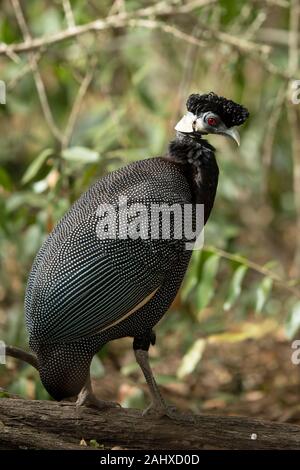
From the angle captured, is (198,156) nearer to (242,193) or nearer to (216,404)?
(216,404)

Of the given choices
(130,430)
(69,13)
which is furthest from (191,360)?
(69,13)

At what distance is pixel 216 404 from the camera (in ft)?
18.2

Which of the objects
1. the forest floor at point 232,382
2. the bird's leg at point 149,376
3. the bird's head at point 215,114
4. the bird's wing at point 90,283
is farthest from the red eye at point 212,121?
the forest floor at point 232,382

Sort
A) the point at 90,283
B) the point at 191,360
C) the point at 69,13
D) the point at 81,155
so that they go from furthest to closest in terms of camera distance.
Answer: the point at 69,13 → the point at 191,360 → the point at 81,155 → the point at 90,283

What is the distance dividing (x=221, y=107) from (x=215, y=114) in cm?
4

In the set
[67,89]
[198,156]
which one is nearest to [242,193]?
[67,89]

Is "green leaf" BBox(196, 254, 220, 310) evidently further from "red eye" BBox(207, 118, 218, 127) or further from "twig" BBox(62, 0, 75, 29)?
"twig" BBox(62, 0, 75, 29)

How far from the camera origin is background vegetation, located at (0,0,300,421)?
16.4 ft

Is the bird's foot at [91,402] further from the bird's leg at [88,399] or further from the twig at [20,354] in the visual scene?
the twig at [20,354]

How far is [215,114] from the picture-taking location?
3.55m

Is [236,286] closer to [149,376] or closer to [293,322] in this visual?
[293,322]

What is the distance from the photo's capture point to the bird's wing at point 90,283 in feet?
10.9

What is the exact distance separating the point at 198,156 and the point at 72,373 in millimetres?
995

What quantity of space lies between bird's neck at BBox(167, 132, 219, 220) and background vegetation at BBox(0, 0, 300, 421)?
0.96 metres
